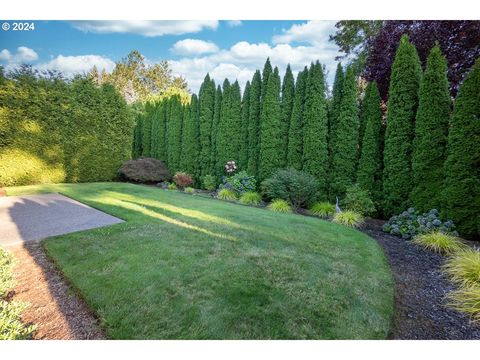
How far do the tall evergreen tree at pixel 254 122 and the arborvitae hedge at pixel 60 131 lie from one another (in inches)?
202

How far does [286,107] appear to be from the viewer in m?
7.82

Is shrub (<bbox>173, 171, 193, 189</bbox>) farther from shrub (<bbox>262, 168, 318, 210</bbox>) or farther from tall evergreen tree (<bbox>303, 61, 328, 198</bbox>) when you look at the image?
tall evergreen tree (<bbox>303, 61, 328, 198</bbox>)

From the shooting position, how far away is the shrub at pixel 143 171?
9773 mm

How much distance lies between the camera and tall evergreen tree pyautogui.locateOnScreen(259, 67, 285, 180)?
26.0 feet

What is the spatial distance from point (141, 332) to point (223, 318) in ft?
1.80

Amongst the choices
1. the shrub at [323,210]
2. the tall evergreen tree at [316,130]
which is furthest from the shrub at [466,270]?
the tall evergreen tree at [316,130]

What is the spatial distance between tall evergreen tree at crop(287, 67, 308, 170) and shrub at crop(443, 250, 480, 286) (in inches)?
187

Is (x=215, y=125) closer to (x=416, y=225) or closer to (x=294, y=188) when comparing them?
(x=294, y=188)

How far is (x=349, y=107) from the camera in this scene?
650cm

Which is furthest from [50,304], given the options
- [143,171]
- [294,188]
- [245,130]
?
[143,171]

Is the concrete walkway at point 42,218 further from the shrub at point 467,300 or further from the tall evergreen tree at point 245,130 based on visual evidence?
the tall evergreen tree at point 245,130

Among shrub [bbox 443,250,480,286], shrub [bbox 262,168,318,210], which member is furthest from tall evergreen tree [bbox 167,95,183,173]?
shrub [bbox 443,250,480,286]

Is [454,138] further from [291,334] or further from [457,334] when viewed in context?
[291,334]
